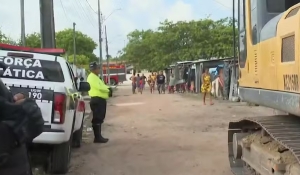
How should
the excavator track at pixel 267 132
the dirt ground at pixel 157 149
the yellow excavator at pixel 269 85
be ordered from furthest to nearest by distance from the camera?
the dirt ground at pixel 157 149, the excavator track at pixel 267 132, the yellow excavator at pixel 269 85

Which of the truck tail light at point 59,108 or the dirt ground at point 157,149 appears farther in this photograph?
the dirt ground at point 157,149

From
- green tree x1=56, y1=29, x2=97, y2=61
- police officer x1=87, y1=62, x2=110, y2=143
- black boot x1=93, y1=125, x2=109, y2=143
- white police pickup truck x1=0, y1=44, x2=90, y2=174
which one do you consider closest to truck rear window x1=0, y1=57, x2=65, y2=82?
white police pickup truck x1=0, y1=44, x2=90, y2=174

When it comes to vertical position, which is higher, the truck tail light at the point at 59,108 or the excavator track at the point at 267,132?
the truck tail light at the point at 59,108

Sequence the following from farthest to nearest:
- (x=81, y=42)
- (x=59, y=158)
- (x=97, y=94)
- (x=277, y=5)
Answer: (x=81, y=42) < (x=97, y=94) < (x=59, y=158) < (x=277, y=5)

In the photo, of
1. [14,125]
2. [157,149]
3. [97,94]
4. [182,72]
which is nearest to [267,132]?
[14,125]

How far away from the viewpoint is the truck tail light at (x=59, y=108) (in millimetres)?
6824

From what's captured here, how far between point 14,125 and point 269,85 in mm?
3282

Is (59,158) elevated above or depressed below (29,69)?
below

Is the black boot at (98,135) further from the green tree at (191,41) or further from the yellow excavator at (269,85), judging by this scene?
the green tree at (191,41)

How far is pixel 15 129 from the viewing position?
2938 mm

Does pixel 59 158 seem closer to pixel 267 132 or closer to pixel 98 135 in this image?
pixel 267 132

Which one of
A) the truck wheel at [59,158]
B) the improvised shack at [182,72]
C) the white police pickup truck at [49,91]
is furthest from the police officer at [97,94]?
the improvised shack at [182,72]

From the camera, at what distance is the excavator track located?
4.92m

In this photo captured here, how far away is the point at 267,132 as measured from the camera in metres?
5.74
